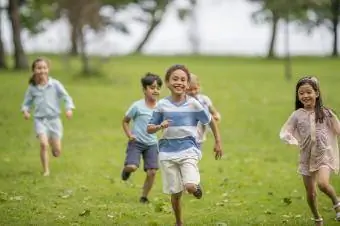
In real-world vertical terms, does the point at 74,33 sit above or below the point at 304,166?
above

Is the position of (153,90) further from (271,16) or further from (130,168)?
(271,16)

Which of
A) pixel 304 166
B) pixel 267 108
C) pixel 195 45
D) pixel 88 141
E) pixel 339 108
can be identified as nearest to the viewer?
pixel 304 166

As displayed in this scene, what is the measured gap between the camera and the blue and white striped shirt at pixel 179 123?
320 inches

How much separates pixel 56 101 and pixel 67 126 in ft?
26.7

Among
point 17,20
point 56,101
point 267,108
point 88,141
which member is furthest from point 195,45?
point 56,101

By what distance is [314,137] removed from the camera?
8305mm

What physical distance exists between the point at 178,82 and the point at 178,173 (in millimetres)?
1086

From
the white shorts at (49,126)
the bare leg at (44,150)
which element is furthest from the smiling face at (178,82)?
the white shorts at (49,126)

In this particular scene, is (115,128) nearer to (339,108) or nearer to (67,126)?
(67,126)

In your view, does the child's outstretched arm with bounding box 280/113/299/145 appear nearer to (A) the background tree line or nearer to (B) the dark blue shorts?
(B) the dark blue shorts

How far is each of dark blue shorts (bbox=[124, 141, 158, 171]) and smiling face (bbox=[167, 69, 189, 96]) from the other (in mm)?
2457

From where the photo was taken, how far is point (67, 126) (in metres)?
20.9

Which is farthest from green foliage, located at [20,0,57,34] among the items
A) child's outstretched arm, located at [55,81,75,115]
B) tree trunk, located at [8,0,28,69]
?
child's outstretched arm, located at [55,81,75,115]

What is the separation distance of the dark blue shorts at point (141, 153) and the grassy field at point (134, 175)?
1.99ft
